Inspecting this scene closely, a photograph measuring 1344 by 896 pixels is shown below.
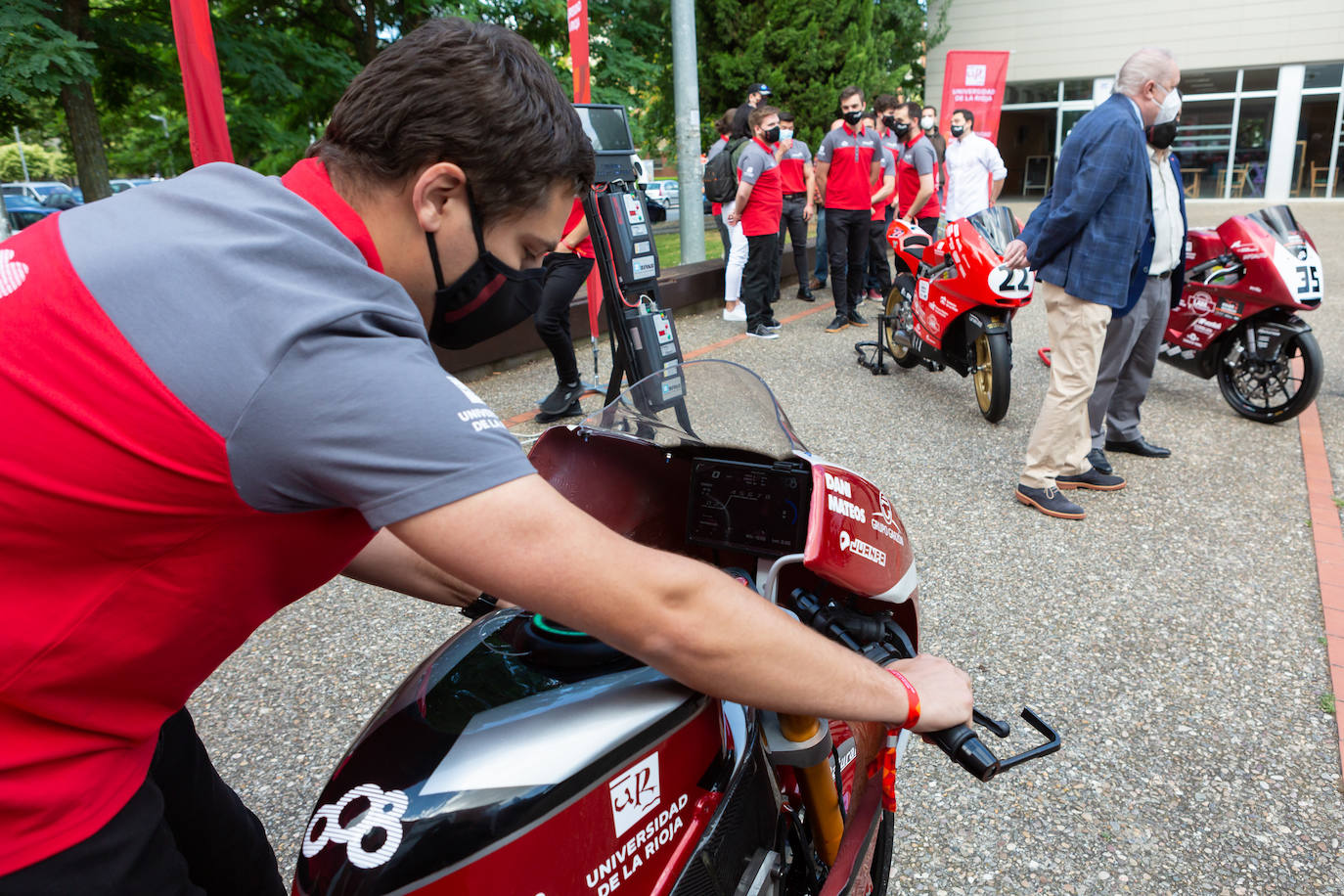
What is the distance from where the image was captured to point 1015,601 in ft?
10.8

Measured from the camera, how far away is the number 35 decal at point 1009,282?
4.97m

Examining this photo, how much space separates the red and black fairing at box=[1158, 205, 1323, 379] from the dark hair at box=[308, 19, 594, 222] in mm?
5037

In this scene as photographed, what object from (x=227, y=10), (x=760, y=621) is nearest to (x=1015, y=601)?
(x=760, y=621)

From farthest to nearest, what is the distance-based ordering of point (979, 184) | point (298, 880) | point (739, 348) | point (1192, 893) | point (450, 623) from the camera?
point (979, 184) < point (739, 348) < point (450, 623) < point (1192, 893) < point (298, 880)

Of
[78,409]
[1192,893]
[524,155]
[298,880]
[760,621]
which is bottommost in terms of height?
[1192,893]

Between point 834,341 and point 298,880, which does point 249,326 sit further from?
point 834,341

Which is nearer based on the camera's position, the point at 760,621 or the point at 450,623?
the point at 760,621

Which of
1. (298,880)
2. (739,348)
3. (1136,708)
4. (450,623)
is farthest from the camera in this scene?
(739,348)

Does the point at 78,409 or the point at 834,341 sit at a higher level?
the point at 78,409

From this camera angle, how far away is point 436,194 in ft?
3.36

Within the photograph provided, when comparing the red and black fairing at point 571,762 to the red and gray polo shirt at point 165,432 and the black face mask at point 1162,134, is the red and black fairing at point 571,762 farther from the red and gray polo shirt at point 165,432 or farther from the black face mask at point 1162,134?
the black face mask at point 1162,134

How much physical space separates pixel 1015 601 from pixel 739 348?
15.2 ft

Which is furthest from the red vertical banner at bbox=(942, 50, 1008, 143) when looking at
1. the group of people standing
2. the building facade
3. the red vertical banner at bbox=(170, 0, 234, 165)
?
the red vertical banner at bbox=(170, 0, 234, 165)

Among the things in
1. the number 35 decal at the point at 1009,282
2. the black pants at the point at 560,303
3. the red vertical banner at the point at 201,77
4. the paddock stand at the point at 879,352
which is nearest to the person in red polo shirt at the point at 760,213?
the paddock stand at the point at 879,352
